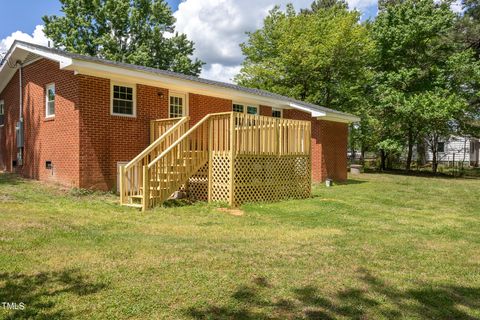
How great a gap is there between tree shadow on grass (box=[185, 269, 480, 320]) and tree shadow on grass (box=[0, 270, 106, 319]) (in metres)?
1.11

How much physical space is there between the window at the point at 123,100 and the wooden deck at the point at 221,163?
0.89m

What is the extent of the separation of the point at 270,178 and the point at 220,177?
158 cm

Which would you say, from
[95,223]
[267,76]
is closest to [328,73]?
[267,76]

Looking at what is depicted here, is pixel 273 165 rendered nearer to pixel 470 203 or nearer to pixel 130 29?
pixel 470 203

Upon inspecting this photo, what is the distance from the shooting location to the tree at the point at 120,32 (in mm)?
32094

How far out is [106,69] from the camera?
10227 millimetres

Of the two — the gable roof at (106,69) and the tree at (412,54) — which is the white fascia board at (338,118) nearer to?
the gable roof at (106,69)

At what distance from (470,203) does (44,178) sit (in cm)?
1265

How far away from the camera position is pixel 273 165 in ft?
36.3

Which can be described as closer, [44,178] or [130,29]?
[44,178]

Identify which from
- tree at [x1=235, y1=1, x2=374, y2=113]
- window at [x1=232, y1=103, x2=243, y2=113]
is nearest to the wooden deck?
window at [x1=232, y1=103, x2=243, y2=113]

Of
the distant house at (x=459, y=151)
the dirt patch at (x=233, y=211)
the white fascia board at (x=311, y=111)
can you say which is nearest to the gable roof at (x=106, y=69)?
the white fascia board at (x=311, y=111)

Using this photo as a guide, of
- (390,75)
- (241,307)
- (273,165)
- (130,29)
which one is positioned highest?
(130,29)

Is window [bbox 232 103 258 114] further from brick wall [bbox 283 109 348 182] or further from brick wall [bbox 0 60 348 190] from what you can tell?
brick wall [bbox 283 109 348 182]
